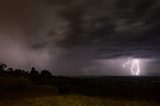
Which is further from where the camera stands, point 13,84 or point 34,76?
point 34,76

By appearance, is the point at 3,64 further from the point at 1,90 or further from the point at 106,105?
the point at 106,105

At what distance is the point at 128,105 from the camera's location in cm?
2645

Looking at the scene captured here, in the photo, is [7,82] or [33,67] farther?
[33,67]

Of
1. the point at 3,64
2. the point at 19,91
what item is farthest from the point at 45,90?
the point at 3,64

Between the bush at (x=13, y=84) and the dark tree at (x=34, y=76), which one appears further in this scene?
the dark tree at (x=34, y=76)

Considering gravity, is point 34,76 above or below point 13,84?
above

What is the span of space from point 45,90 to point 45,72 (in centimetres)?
5369

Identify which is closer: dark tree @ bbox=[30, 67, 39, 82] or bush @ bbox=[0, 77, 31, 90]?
bush @ bbox=[0, 77, 31, 90]

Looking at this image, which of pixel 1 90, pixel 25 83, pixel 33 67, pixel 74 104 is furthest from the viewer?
pixel 33 67

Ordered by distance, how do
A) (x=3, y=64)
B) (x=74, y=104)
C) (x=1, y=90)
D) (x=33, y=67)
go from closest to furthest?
(x=74, y=104) → (x=1, y=90) → (x=3, y=64) → (x=33, y=67)

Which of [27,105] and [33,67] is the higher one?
[33,67]

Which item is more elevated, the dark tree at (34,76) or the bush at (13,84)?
the dark tree at (34,76)

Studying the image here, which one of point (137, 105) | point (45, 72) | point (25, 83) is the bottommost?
point (137, 105)

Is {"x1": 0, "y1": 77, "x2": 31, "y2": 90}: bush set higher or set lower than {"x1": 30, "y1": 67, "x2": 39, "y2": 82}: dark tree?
lower
